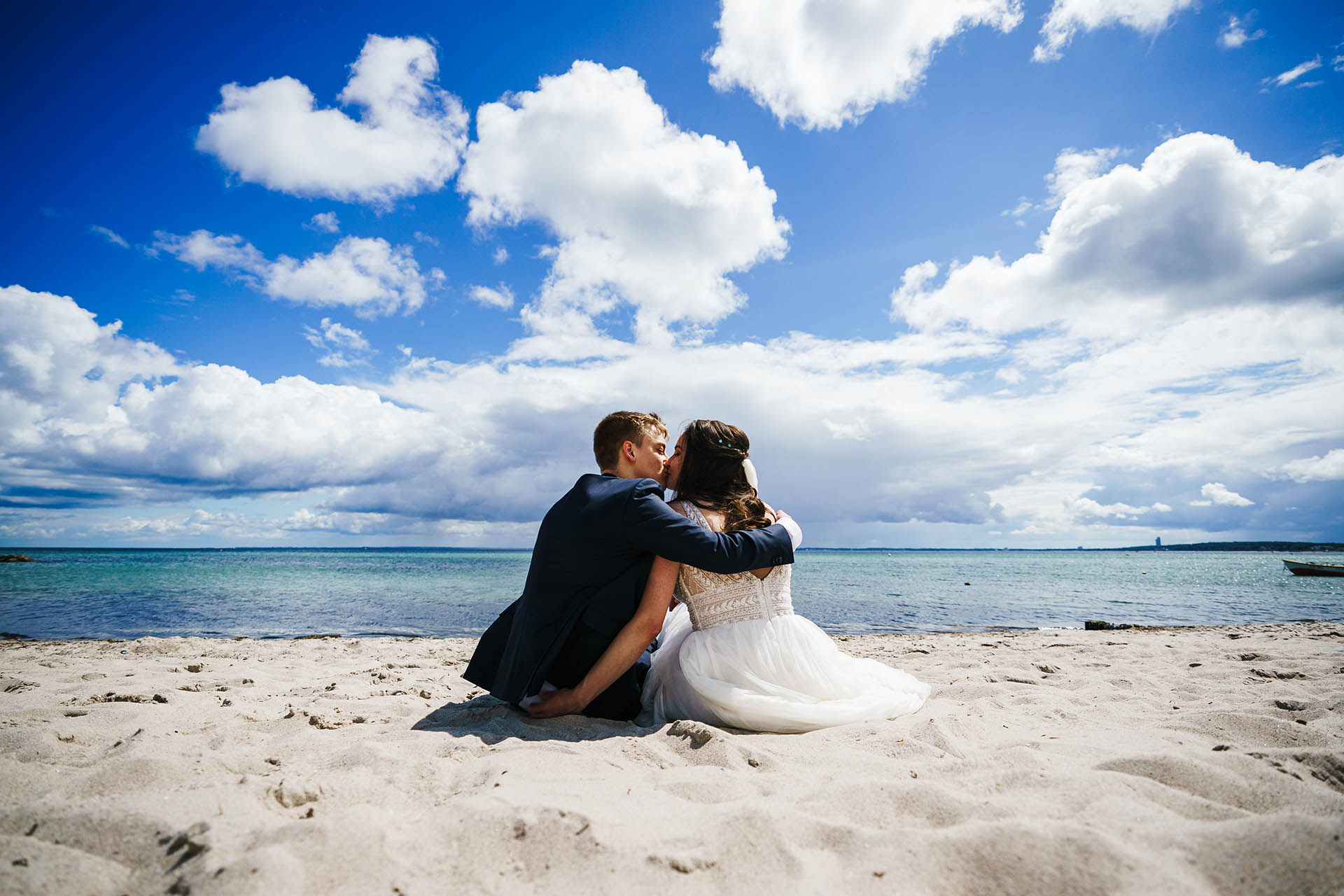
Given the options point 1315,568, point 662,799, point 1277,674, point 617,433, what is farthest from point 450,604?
point 1315,568

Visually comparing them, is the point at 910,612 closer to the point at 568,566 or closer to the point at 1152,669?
the point at 1152,669

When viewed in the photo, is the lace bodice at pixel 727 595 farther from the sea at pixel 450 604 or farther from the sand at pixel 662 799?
the sea at pixel 450 604

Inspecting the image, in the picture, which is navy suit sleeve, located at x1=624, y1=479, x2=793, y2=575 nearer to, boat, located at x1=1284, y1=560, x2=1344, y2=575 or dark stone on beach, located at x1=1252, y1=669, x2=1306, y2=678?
dark stone on beach, located at x1=1252, y1=669, x2=1306, y2=678

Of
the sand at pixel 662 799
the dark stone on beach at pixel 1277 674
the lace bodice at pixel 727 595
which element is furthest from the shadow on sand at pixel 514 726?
the dark stone on beach at pixel 1277 674

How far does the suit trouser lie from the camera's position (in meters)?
3.68

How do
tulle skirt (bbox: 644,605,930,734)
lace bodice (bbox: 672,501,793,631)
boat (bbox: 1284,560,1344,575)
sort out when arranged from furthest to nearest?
boat (bbox: 1284,560,1344,575) < lace bodice (bbox: 672,501,793,631) < tulle skirt (bbox: 644,605,930,734)

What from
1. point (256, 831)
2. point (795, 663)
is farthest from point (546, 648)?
point (256, 831)

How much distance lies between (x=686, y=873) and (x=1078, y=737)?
2.52 metres

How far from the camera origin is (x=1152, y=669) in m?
5.49

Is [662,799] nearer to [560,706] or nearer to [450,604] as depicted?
[560,706]

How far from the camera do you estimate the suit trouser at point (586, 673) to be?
3680 millimetres

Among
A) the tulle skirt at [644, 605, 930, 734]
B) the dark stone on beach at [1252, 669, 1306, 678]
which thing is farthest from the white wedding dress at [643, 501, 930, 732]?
the dark stone on beach at [1252, 669, 1306, 678]

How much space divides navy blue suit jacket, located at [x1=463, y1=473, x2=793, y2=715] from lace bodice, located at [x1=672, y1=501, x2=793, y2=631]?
0.29 metres

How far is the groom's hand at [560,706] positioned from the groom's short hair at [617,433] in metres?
1.46
